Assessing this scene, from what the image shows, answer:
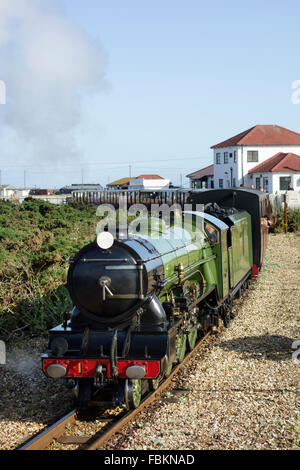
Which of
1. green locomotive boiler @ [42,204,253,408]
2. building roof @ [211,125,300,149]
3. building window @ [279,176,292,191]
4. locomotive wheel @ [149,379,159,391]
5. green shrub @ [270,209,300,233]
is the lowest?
locomotive wheel @ [149,379,159,391]

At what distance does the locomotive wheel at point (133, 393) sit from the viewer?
284 inches

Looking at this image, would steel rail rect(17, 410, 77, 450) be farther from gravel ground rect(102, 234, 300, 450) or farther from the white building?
the white building

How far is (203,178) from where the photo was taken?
72.2m

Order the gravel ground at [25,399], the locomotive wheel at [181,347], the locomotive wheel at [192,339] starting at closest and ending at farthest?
the gravel ground at [25,399], the locomotive wheel at [181,347], the locomotive wheel at [192,339]

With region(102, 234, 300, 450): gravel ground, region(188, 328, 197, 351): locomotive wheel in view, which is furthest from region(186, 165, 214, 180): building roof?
region(188, 328, 197, 351): locomotive wheel

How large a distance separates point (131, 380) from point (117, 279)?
135 centimetres

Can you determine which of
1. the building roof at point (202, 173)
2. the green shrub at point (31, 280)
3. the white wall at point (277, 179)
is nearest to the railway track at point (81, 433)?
the green shrub at point (31, 280)

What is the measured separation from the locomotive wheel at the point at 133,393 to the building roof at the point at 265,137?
2140 inches

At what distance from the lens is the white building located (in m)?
60.0

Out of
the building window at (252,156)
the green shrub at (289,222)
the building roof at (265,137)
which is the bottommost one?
the green shrub at (289,222)

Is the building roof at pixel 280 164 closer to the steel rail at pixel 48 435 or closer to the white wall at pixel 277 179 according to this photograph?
the white wall at pixel 277 179

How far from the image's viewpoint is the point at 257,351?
10.1 meters

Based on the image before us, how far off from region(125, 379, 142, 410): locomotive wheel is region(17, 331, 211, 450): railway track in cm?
8

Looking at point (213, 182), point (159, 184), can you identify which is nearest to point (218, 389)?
point (213, 182)
